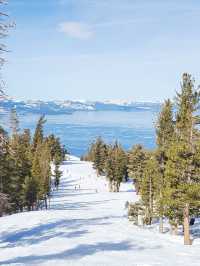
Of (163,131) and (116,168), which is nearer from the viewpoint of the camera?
(163,131)

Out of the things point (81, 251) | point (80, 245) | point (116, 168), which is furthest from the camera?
point (116, 168)

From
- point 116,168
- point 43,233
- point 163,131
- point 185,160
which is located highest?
point 163,131

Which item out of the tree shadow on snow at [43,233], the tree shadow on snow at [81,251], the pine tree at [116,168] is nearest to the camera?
the tree shadow on snow at [81,251]

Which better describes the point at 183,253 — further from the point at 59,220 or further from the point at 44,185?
the point at 44,185

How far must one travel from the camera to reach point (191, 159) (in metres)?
37.8

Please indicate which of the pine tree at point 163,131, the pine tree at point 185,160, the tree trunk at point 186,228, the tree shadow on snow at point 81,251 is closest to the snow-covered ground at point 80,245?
the tree shadow on snow at point 81,251

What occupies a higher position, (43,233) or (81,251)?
(43,233)

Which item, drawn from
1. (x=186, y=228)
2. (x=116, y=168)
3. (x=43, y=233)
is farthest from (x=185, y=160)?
(x=116, y=168)

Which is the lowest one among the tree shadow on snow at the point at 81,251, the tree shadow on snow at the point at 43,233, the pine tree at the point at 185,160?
the tree shadow on snow at the point at 81,251

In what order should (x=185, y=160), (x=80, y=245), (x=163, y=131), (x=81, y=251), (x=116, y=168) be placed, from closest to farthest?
(x=81, y=251) → (x=80, y=245) → (x=185, y=160) → (x=163, y=131) → (x=116, y=168)

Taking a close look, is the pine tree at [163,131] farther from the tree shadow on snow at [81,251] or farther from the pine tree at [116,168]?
the pine tree at [116,168]

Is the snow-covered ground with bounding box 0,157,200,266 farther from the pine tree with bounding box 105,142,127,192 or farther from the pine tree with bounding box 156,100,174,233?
the pine tree with bounding box 105,142,127,192

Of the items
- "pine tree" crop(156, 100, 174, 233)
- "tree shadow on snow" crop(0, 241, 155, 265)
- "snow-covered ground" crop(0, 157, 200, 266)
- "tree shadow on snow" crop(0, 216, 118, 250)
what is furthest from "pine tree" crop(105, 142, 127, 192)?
"tree shadow on snow" crop(0, 241, 155, 265)

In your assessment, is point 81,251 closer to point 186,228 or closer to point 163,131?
point 186,228
